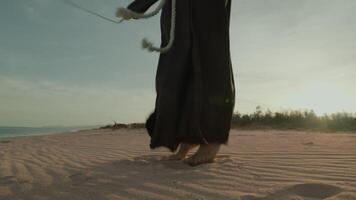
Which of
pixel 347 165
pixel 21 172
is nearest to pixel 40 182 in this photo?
pixel 21 172

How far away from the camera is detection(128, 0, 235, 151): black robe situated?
3.90 m

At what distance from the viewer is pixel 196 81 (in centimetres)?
389

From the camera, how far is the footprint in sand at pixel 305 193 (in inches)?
97.4

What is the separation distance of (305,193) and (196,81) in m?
1.58

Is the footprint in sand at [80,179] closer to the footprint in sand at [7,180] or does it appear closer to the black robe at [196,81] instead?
the footprint in sand at [7,180]

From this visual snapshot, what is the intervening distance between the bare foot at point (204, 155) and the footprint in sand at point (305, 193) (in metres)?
1.23

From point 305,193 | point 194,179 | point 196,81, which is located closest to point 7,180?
point 194,179

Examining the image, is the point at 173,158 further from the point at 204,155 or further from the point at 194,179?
the point at 194,179

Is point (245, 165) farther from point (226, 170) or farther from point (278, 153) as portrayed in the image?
point (278, 153)

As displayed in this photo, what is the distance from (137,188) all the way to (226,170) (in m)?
0.84

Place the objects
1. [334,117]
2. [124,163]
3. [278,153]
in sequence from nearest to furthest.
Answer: [124,163], [278,153], [334,117]

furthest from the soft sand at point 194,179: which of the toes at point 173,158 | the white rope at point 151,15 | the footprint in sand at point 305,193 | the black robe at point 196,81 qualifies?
the white rope at point 151,15

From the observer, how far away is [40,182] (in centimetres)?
326

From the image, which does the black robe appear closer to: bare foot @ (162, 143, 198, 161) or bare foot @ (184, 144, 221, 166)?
bare foot @ (184, 144, 221, 166)
